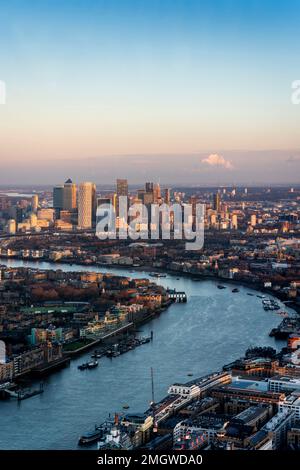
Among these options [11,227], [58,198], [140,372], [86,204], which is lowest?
[140,372]

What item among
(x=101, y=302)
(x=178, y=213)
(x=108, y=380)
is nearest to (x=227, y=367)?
(x=108, y=380)

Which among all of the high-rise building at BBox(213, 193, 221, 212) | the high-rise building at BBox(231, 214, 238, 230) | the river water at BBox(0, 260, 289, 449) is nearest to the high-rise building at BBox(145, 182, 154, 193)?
the high-rise building at BBox(231, 214, 238, 230)

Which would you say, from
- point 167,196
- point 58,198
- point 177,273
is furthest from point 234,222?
point 177,273

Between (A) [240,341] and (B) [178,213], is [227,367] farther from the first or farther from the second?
(B) [178,213]

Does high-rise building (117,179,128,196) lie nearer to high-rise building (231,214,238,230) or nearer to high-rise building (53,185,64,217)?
high-rise building (53,185,64,217)

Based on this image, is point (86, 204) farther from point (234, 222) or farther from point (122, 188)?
point (234, 222)

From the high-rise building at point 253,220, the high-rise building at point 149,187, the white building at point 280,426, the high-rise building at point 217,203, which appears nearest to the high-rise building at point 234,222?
the high-rise building at point 253,220
